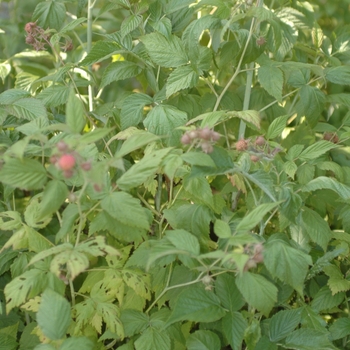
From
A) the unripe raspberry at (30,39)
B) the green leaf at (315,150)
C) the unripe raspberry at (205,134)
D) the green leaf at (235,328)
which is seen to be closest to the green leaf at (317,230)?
the green leaf at (315,150)

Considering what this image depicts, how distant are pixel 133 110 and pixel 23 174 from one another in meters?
0.41

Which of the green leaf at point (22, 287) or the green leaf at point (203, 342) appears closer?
the green leaf at point (22, 287)

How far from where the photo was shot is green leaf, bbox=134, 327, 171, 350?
3.24ft

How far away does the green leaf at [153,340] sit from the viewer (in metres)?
0.99

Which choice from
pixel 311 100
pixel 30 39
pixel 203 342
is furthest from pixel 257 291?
pixel 30 39

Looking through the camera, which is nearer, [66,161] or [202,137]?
[66,161]

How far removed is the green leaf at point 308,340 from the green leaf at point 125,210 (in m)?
0.37

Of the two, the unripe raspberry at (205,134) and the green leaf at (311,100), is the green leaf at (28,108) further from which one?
the green leaf at (311,100)

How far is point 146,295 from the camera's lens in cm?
105

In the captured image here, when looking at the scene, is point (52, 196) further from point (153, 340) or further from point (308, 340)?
point (308, 340)

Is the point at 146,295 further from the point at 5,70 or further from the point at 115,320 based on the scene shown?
the point at 5,70

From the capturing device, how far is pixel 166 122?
3.67ft

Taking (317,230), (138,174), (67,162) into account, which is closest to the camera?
(67,162)

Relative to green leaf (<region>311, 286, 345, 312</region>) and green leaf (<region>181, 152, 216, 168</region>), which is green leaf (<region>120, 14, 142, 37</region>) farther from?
green leaf (<region>311, 286, 345, 312</region>)
